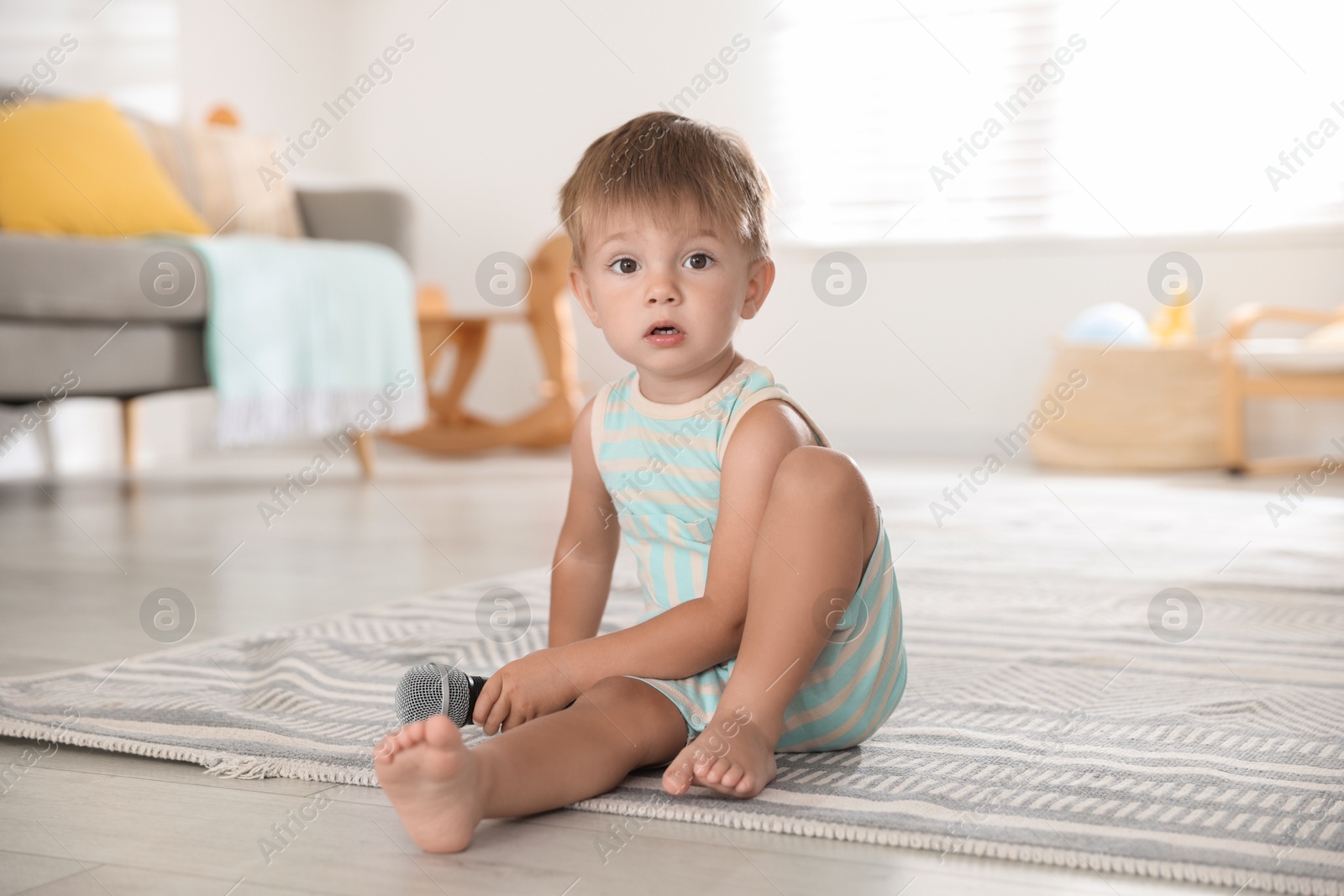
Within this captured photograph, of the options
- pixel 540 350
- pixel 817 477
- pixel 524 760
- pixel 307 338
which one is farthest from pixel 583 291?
pixel 540 350

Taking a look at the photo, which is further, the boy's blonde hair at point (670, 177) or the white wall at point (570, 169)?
the white wall at point (570, 169)

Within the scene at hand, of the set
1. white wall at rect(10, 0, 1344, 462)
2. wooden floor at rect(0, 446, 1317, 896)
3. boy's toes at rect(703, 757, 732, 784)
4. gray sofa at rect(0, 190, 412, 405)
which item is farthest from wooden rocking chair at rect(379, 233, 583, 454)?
boy's toes at rect(703, 757, 732, 784)

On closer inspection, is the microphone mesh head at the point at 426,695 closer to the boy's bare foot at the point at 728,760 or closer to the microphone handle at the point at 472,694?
the microphone handle at the point at 472,694

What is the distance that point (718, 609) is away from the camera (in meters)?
0.79

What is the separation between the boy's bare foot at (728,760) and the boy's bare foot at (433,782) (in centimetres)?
12

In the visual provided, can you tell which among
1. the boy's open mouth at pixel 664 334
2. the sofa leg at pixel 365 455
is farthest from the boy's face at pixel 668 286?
the sofa leg at pixel 365 455

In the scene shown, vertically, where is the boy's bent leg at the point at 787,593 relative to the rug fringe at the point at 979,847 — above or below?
above

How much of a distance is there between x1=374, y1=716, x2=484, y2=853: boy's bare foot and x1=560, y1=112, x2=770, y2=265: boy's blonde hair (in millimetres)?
352

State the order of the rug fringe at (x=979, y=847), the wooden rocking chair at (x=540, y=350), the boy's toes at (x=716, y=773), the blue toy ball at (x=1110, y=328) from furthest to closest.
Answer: the wooden rocking chair at (x=540, y=350)
the blue toy ball at (x=1110, y=328)
the boy's toes at (x=716, y=773)
the rug fringe at (x=979, y=847)

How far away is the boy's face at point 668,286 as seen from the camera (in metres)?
0.80

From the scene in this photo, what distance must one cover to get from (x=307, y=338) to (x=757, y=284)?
189cm

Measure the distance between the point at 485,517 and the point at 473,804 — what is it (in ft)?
5.26

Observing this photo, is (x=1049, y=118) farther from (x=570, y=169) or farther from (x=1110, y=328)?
(x=570, y=169)

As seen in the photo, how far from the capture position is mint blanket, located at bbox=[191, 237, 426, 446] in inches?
94.3
